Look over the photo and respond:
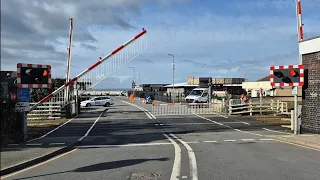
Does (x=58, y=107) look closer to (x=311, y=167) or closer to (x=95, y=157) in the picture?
(x=95, y=157)

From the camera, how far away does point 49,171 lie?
28.5 feet

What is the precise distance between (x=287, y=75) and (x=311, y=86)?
1.25m

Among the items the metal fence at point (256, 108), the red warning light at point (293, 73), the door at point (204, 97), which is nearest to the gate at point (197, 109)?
the metal fence at point (256, 108)

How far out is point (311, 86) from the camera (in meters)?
16.5

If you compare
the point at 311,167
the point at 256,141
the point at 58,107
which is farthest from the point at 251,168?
the point at 58,107

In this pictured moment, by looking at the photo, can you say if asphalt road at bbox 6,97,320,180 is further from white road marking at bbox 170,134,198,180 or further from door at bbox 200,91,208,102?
door at bbox 200,91,208,102

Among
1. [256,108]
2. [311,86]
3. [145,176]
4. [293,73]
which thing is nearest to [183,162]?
[145,176]

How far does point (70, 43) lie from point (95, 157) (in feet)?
74.6

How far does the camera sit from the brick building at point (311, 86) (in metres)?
16.1

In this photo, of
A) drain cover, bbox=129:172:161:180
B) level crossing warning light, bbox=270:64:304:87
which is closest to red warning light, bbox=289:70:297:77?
level crossing warning light, bbox=270:64:304:87

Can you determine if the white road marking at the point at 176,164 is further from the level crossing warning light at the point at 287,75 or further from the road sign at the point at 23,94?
the level crossing warning light at the point at 287,75

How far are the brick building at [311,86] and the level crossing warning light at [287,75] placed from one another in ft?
2.20

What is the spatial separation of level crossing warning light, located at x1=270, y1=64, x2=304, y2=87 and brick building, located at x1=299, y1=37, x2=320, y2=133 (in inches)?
26.3

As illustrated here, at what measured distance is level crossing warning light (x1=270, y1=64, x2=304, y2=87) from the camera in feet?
52.8
